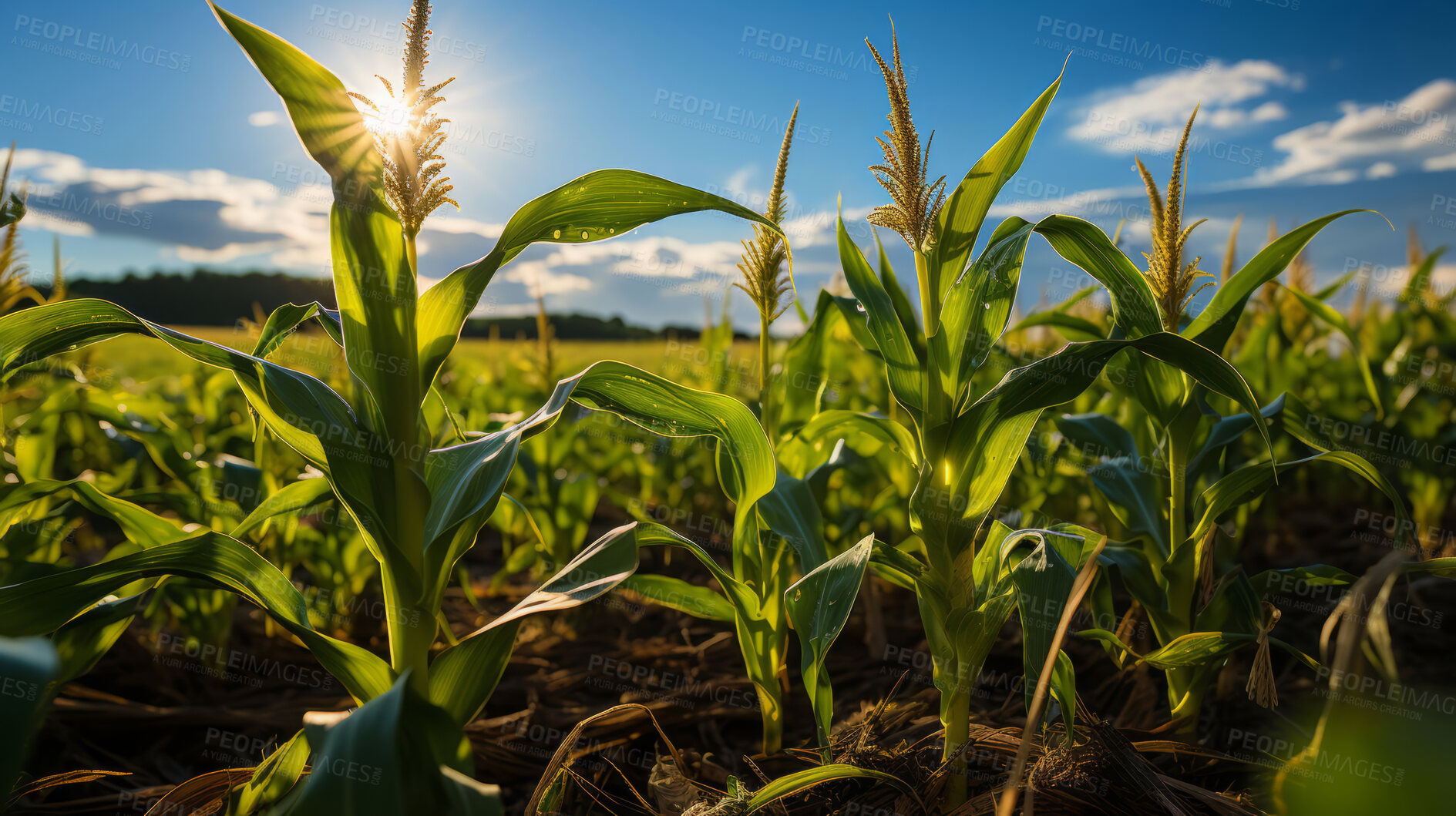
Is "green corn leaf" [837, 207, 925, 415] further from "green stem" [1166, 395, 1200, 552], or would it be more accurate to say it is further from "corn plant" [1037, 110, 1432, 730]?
"green stem" [1166, 395, 1200, 552]

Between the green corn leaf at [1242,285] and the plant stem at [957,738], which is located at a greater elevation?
the green corn leaf at [1242,285]

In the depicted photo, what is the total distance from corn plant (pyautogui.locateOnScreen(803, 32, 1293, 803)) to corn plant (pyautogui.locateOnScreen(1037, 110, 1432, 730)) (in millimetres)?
165

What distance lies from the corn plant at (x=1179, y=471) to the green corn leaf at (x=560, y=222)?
2.68ft

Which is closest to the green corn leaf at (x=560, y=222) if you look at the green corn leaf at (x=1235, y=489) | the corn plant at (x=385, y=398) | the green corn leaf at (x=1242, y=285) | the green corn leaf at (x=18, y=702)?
the corn plant at (x=385, y=398)

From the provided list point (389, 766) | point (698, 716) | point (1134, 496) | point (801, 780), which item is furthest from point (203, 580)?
point (1134, 496)

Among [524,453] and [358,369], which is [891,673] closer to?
[524,453]

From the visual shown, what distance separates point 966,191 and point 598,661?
199cm

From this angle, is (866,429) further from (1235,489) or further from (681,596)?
(1235,489)

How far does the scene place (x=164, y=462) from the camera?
2.31m

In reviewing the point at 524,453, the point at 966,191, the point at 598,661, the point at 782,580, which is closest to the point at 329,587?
the point at 524,453

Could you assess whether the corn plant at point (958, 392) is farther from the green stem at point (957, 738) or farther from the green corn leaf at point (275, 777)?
the green corn leaf at point (275, 777)

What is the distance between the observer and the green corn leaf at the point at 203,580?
41.9 inches

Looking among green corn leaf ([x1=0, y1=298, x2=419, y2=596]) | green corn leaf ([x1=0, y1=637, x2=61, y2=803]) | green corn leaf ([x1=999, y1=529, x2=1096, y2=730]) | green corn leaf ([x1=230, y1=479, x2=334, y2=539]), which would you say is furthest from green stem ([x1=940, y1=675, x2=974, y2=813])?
green corn leaf ([x1=230, y1=479, x2=334, y2=539])

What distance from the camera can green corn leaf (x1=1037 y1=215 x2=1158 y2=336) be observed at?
1.47m
